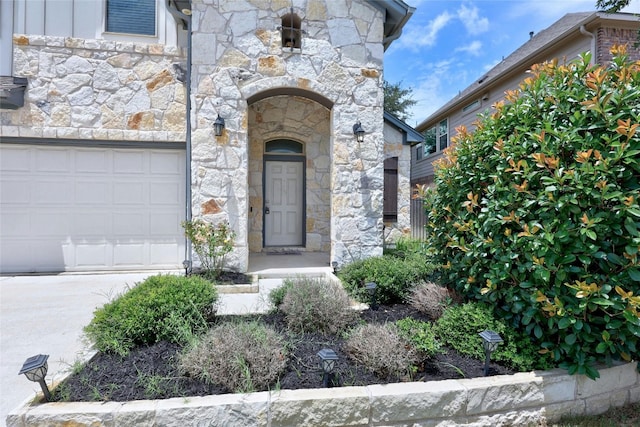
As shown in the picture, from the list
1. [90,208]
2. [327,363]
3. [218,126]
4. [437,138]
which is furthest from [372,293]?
[437,138]

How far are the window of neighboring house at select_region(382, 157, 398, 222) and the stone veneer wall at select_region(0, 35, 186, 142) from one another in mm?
4440

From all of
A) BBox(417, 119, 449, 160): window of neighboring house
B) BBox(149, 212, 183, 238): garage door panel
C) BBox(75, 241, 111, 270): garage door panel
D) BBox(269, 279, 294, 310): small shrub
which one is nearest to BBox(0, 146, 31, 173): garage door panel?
BBox(75, 241, 111, 270): garage door panel

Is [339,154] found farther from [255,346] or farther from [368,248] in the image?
[255,346]

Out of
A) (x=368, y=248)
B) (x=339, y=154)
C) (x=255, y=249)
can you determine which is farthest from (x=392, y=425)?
(x=255, y=249)

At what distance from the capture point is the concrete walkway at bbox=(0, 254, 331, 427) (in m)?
2.62

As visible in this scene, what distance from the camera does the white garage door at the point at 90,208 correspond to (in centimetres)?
586

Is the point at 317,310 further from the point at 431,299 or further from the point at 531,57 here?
the point at 531,57

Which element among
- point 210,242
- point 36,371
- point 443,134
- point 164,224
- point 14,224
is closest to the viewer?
point 36,371

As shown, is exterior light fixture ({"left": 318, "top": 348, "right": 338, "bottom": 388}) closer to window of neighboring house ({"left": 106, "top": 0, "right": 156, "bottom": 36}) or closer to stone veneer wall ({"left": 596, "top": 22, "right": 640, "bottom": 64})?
window of neighboring house ({"left": 106, "top": 0, "right": 156, "bottom": 36})

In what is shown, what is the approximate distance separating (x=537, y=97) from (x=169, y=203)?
19.5 ft

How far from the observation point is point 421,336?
2623 mm

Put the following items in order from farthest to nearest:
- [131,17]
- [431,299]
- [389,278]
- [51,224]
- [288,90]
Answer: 1. [131,17]
2. [51,224]
3. [288,90]
4. [389,278]
5. [431,299]

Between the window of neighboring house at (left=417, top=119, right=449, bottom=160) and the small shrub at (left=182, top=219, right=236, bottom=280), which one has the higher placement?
the window of neighboring house at (left=417, top=119, right=449, bottom=160)

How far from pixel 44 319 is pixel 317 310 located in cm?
324
